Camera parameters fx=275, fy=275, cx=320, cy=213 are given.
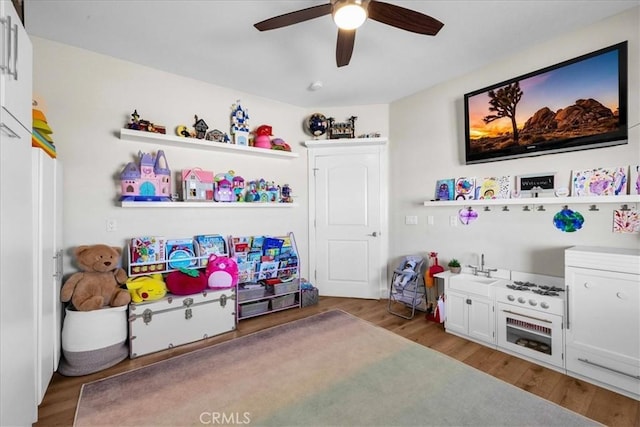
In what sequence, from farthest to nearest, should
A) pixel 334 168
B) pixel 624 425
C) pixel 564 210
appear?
pixel 334 168, pixel 564 210, pixel 624 425

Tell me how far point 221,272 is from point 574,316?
2893 millimetres

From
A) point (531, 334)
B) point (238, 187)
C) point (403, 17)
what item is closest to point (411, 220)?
point (531, 334)

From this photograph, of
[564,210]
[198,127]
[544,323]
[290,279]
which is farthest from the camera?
[290,279]

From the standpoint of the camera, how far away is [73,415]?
162 cm

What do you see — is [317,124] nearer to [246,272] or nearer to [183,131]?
[183,131]

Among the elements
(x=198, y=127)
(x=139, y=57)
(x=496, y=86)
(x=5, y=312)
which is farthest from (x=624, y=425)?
(x=139, y=57)

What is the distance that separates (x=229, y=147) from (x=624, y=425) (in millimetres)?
3657

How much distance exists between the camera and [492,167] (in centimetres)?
273

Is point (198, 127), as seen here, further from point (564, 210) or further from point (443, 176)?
point (564, 210)

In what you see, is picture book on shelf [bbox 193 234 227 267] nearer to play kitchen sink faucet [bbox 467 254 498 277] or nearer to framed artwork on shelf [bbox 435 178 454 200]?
framed artwork on shelf [bbox 435 178 454 200]

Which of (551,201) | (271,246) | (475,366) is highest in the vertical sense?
(551,201)

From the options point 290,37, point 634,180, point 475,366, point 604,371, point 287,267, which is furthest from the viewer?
point 287,267
